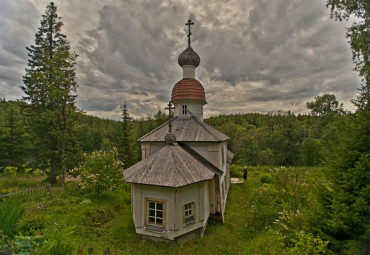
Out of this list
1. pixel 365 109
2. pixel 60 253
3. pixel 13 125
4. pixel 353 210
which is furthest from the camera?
pixel 13 125

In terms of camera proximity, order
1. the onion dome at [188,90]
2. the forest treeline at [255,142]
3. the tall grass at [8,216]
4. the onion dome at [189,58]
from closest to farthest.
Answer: the tall grass at [8,216] → the onion dome at [188,90] → the onion dome at [189,58] → the forest treeline at [255,142]

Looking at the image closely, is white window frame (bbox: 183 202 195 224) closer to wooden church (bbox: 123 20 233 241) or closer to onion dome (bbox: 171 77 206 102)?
wooden church (bbox: 123 20 233 241)

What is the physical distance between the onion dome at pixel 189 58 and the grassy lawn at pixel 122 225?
34.5 feet

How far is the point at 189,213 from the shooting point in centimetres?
962

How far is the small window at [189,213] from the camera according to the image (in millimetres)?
9397

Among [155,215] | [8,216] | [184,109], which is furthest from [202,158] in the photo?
[8,216]

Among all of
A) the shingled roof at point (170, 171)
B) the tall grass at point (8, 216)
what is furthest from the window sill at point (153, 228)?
the tall grass at point (8, 216)

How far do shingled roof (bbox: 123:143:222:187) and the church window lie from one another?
1262 mm

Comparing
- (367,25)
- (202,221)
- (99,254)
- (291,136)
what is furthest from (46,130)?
(291,136)

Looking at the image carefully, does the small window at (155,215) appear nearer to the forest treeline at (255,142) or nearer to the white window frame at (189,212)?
the white window frame at (189,212)

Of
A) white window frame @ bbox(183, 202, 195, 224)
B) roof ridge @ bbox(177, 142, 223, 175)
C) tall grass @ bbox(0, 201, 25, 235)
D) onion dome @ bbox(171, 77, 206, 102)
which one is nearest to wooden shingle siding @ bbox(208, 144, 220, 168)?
roof ridge @ bbox(177, 142, 223, 175)

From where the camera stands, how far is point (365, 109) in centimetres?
596

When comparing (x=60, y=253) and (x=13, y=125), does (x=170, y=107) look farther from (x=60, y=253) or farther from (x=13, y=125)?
(x=13, y=125)

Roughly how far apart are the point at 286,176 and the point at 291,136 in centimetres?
3554
